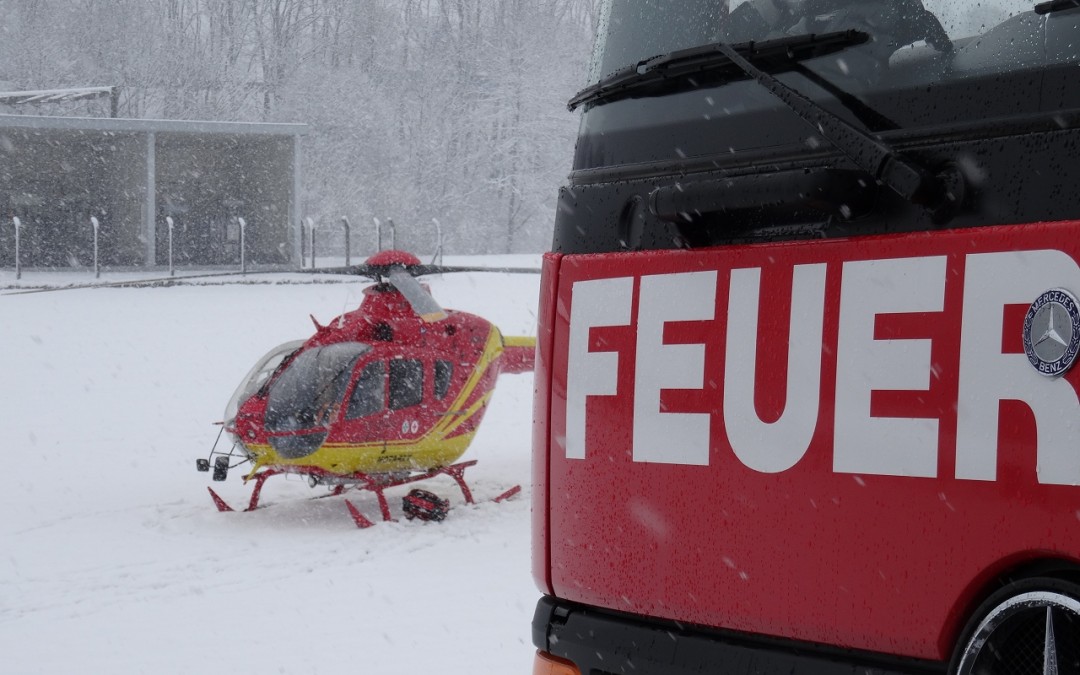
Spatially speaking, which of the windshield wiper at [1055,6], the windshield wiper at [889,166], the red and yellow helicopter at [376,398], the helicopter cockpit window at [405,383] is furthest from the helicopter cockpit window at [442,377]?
the windshield wiper at [1055,6]

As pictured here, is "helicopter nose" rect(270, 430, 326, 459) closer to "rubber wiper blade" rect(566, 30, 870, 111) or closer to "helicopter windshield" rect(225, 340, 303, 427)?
"helicopter windshield" rect(225, 340, 303, 427)

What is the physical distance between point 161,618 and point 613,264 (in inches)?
212

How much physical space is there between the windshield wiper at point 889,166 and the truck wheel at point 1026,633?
48cm

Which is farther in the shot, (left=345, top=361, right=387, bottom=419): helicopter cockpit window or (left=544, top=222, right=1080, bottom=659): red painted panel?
(left=345, top=361, right=387, bottom=419): helicopter cockpit window

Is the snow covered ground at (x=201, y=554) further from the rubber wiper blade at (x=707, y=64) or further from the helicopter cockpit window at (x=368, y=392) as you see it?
the rubber wiper blade at (x=707, y=64)

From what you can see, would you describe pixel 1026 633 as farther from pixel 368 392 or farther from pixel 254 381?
pixel 254 381

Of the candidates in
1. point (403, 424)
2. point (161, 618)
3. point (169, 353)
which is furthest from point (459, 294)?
point (161, 618)

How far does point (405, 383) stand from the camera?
9.84m

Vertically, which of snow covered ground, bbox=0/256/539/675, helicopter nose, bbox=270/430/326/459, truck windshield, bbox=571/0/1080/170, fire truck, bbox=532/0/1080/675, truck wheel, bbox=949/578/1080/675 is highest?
truck windshield, bbox=571/0/1080/170

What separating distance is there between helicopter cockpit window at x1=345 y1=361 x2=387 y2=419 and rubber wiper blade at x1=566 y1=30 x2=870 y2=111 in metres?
7.72

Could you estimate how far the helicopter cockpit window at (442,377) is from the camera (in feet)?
32.9

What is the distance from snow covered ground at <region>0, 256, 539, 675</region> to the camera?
573cm

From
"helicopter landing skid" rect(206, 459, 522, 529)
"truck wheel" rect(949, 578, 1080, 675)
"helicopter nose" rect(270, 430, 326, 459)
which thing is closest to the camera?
"truck wheel" rect(949, 578, 1080, 675)

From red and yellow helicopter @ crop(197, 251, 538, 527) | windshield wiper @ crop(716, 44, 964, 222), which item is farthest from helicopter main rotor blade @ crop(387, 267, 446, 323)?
windshield wiper @ crop(716, 44, 964, 222)
